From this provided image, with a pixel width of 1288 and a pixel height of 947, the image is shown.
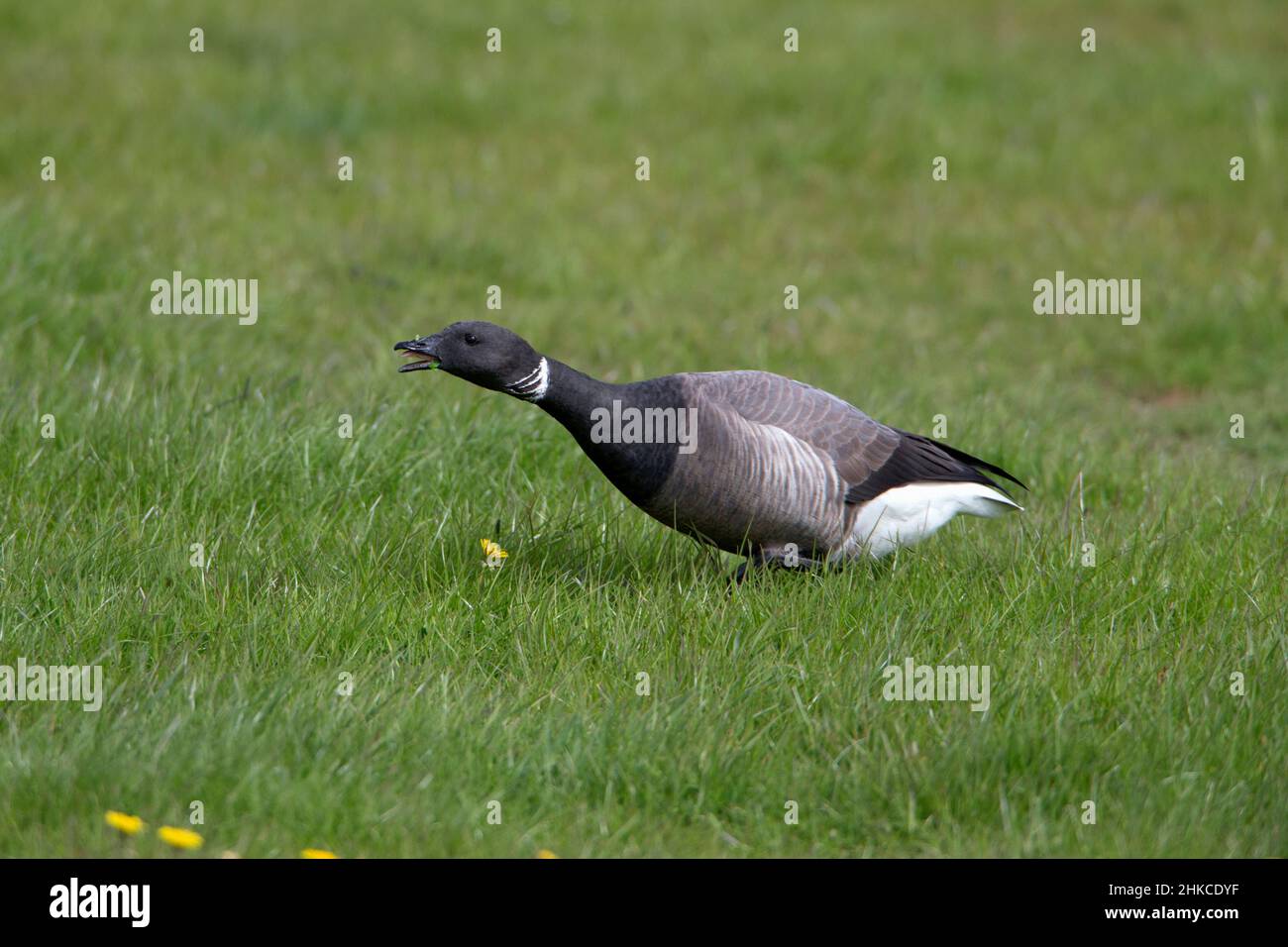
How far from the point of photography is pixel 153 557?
16.1 ft

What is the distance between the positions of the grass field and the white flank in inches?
6.1

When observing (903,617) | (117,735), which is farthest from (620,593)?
(117,735)

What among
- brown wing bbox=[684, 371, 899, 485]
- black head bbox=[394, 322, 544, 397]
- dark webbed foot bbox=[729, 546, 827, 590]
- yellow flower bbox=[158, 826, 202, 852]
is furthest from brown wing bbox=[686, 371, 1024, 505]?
yellow flower bbox=[158, 826, 202, 852]

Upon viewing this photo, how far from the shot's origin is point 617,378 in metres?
7.61

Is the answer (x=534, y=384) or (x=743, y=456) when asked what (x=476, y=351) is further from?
(x=743, y=456)

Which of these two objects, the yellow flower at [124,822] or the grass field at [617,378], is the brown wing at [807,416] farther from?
the yellow flower at [124,822]

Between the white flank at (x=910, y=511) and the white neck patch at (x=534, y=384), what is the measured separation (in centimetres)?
130

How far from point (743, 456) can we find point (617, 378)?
8.81 feet

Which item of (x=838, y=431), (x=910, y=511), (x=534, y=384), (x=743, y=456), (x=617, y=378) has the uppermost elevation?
(x=617, y=378)

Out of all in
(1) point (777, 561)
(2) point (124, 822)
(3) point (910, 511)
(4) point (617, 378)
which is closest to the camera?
(2) point (124, 822)

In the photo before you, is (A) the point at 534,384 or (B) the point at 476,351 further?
(A) the point at 534,384

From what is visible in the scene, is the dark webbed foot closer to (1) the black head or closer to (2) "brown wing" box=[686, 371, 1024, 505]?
(2) "brown wing" box=[686, 371, 1024, 505]

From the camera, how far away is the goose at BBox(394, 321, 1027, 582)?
4934 millimetres

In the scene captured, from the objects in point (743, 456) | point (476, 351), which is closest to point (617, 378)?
point (743, 456)
